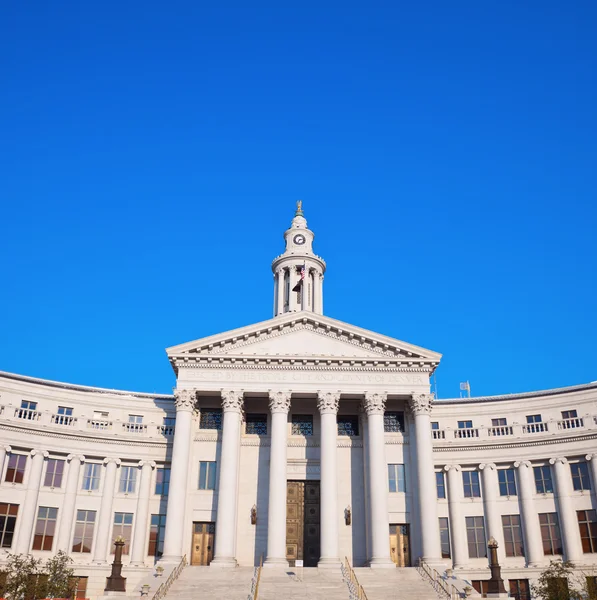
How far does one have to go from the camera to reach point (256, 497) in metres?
51.1

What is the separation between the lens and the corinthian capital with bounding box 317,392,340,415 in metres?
50.2

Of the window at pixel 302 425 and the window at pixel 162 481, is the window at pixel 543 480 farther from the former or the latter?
the window at pixel 162 481

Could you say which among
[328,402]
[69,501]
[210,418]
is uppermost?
[328,402]

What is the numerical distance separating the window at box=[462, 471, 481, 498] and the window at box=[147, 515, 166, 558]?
23.7 metres

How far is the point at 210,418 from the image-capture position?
53750 millimetres

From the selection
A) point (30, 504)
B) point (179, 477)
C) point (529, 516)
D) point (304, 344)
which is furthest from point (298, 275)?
point (30, 504)

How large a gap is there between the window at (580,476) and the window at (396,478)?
42.4 feet

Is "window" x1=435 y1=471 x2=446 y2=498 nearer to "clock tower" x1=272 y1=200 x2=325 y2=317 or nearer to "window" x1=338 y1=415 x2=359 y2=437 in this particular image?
"window" x1=338 y1=415 x2=359 y2=437

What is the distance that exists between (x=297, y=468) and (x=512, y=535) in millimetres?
17104

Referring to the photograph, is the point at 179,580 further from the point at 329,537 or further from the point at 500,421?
the point at 500,421

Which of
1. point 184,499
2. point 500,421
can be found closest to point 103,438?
point 184,499

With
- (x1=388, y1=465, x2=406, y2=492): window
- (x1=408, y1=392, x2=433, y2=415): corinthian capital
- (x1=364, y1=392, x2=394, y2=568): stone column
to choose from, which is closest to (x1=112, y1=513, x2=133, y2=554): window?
(x1=364, y1=392, x2=394, y2=568): stone column

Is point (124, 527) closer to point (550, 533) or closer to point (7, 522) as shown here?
point (7, 522)

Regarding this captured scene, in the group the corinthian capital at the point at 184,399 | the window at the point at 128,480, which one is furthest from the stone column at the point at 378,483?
the window at the point at 128,480
